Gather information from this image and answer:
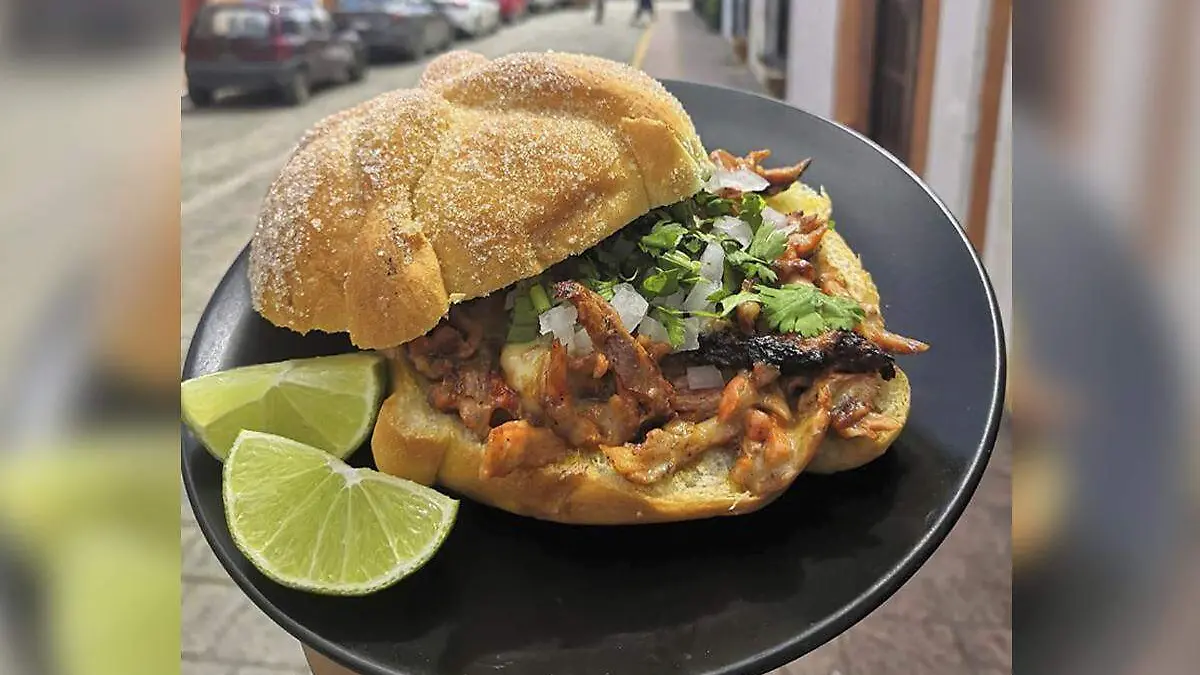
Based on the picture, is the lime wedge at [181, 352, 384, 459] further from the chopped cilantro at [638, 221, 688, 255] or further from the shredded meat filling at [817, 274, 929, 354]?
the shredded meat filling at [817, 274, 929, 354]

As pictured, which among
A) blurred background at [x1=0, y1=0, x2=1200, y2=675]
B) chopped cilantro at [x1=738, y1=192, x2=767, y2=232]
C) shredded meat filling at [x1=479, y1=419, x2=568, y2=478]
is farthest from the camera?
chopped cilantro at [x1=738, y1=192, x2=767, y2=232]

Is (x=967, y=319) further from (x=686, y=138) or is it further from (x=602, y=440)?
(x=602, y=440)

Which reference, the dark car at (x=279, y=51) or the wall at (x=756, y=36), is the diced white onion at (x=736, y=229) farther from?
the wall at (x=756, y=36)

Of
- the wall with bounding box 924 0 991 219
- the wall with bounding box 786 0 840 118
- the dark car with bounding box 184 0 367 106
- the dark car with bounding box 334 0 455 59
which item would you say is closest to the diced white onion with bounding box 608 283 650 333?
the wall with bounding box 924 0 991 219
